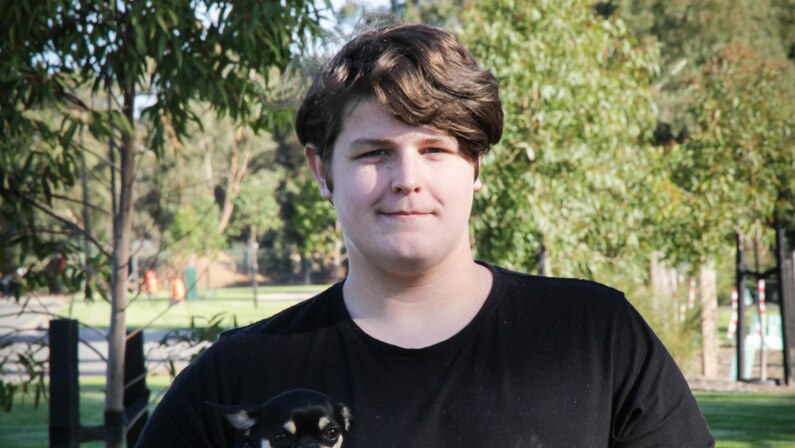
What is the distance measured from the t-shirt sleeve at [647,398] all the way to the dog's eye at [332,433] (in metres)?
0.48

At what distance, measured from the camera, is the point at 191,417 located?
72.3 inches

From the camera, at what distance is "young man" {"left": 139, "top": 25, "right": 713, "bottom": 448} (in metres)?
1.76

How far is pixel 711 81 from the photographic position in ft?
57.0

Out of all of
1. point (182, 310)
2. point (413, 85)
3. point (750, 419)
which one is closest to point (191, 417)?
point (413, 85)

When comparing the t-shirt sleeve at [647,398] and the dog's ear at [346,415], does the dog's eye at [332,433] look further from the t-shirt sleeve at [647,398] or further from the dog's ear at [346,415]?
the t-shirt sleeve at [647,398]

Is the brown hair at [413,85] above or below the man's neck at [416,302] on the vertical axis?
above

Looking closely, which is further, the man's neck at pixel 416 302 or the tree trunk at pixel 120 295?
the tree trunk at pixel 120 295

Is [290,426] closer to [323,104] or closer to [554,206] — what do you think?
[323,104]

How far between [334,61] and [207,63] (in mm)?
3523

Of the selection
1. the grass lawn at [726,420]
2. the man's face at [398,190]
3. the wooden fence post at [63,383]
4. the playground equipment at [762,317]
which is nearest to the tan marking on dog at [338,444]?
the man's face at [398,190]

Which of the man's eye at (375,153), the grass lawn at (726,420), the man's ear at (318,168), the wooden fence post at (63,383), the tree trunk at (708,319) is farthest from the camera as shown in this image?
the tree trunk at (708,319)

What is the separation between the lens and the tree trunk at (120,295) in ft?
17.7

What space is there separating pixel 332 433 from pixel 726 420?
399 inches

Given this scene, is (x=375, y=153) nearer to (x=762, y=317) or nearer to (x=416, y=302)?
(x=416, y=302)
